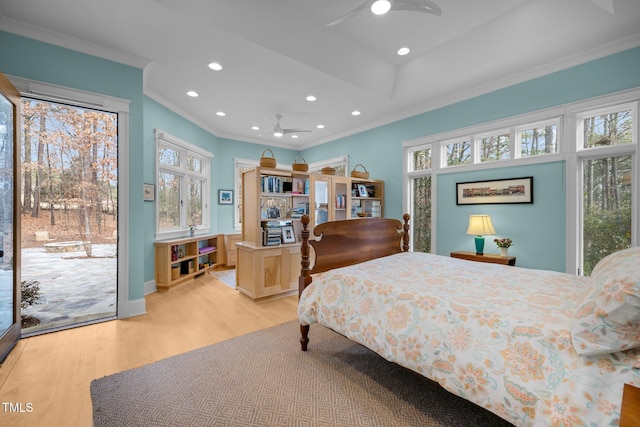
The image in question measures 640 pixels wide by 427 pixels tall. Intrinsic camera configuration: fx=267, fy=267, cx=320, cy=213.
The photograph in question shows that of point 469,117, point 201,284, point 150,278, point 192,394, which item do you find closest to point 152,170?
point 150,278

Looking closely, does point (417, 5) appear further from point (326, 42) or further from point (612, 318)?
point (612, 318)

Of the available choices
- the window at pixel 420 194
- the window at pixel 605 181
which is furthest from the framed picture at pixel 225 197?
the window at pixel 605 181

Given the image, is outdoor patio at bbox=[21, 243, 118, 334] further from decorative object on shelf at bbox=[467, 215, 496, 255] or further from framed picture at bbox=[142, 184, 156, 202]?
decorative object on shelf at bbox=[467, 215, 496, 255]

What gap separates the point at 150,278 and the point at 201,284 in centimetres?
77

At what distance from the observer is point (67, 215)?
2.92 meters

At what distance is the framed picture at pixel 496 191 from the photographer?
11.2 ft

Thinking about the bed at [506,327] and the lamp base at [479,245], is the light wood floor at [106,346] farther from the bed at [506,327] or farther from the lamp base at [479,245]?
the lamp base at [479,245]

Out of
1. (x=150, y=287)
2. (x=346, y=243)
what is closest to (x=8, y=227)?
(x=150, y=287)

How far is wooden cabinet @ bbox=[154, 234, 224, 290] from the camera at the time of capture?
163 inches

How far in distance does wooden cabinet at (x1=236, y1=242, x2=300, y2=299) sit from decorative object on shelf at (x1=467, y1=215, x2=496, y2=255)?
2497 millimetres

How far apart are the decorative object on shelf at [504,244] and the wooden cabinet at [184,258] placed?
4.72 metres

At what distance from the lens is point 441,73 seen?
3.50 m

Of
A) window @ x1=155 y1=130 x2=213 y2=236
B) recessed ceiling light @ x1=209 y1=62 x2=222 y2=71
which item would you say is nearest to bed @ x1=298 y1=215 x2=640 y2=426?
recessed ceiling light @ x1=209 y1=62 x2=222 y2=71

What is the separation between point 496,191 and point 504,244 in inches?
29.2
